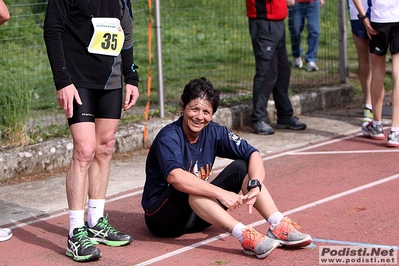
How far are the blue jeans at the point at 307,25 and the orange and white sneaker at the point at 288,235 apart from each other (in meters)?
7.43

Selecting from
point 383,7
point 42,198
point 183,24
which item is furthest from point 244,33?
point 42,198

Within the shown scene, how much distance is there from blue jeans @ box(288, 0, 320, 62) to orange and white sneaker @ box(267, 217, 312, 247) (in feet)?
24.4

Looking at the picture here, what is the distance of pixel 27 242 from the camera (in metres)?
6.01

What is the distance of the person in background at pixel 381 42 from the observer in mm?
8758

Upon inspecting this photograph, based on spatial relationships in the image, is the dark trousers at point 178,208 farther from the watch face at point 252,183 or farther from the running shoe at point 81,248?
the running shoe at point 81,248

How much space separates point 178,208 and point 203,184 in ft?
1.27

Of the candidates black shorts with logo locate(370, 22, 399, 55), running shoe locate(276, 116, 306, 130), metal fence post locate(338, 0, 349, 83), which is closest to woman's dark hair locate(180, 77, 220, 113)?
black shorts with logo locate(370, 22, 399, 55)

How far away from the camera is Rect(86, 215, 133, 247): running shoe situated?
5.77 meters

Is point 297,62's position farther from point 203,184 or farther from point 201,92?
point 203,184

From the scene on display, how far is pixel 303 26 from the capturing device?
12695 mm

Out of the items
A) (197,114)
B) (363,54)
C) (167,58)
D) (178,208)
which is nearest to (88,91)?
(197,114)

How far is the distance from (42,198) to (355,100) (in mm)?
5977

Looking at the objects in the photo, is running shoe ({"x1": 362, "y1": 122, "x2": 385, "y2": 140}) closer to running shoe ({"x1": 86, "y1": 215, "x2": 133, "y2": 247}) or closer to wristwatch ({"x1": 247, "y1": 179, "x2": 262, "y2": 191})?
wristwatch ({"x1": 247, "y1": 179, "x2": 262, "y2": 191})

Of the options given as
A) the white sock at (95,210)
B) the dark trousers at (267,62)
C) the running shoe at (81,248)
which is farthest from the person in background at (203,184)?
the dark trousers at (267,62)
